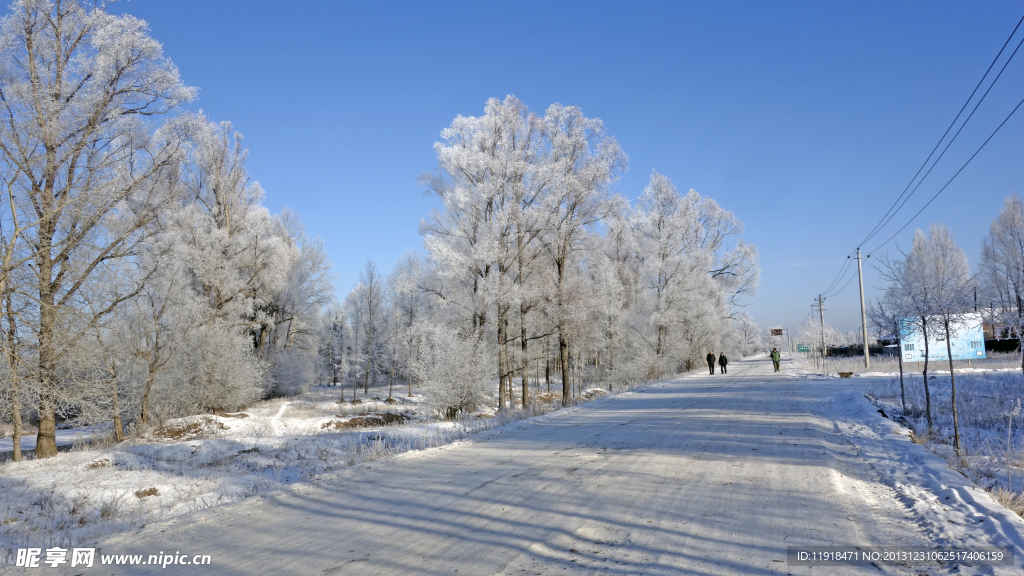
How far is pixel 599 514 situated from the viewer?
482cm

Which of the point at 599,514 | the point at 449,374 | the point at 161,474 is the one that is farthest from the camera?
the point at 449,374

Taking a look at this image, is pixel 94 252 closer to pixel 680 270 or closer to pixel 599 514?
pixel 599 514

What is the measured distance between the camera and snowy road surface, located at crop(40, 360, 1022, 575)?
12.6ft

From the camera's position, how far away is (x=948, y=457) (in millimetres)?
7195

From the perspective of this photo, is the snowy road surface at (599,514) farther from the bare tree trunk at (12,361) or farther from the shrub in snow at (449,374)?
the shrub in snow at (449,374)

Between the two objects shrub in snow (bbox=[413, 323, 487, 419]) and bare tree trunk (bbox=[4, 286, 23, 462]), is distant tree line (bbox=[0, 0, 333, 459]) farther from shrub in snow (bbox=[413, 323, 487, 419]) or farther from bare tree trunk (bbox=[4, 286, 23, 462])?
shrub in snow (bbox=[413, 323, 487, 419])

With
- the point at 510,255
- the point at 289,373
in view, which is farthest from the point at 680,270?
the point at 289,373

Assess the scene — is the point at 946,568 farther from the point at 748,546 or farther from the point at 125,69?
the point at 125,69

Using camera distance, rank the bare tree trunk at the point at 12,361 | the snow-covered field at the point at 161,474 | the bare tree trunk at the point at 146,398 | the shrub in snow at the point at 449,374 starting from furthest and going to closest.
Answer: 1. the bare tree trunk at the point at 146,398
2. the shrub in snow at the point at 449,374
3. the bare tree trunk at the point at 12,361
4. the snow-covered field at the point at 161,474

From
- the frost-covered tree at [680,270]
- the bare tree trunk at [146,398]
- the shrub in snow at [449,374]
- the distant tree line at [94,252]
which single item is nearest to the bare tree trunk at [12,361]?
the distant tree line at [94,252]

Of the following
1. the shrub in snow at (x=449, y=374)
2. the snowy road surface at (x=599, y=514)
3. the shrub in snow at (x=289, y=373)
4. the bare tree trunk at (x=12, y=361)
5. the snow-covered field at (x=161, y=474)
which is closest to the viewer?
the snowy road surface at (x=599, y=514)

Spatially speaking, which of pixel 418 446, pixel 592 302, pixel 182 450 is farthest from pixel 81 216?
pixel 592 302

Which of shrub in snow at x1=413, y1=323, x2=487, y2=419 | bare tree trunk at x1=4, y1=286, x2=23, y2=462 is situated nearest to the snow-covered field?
bare tree trunk at x1=4, y1=286, x2=23, y2=462

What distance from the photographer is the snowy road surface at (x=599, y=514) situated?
3.85m
